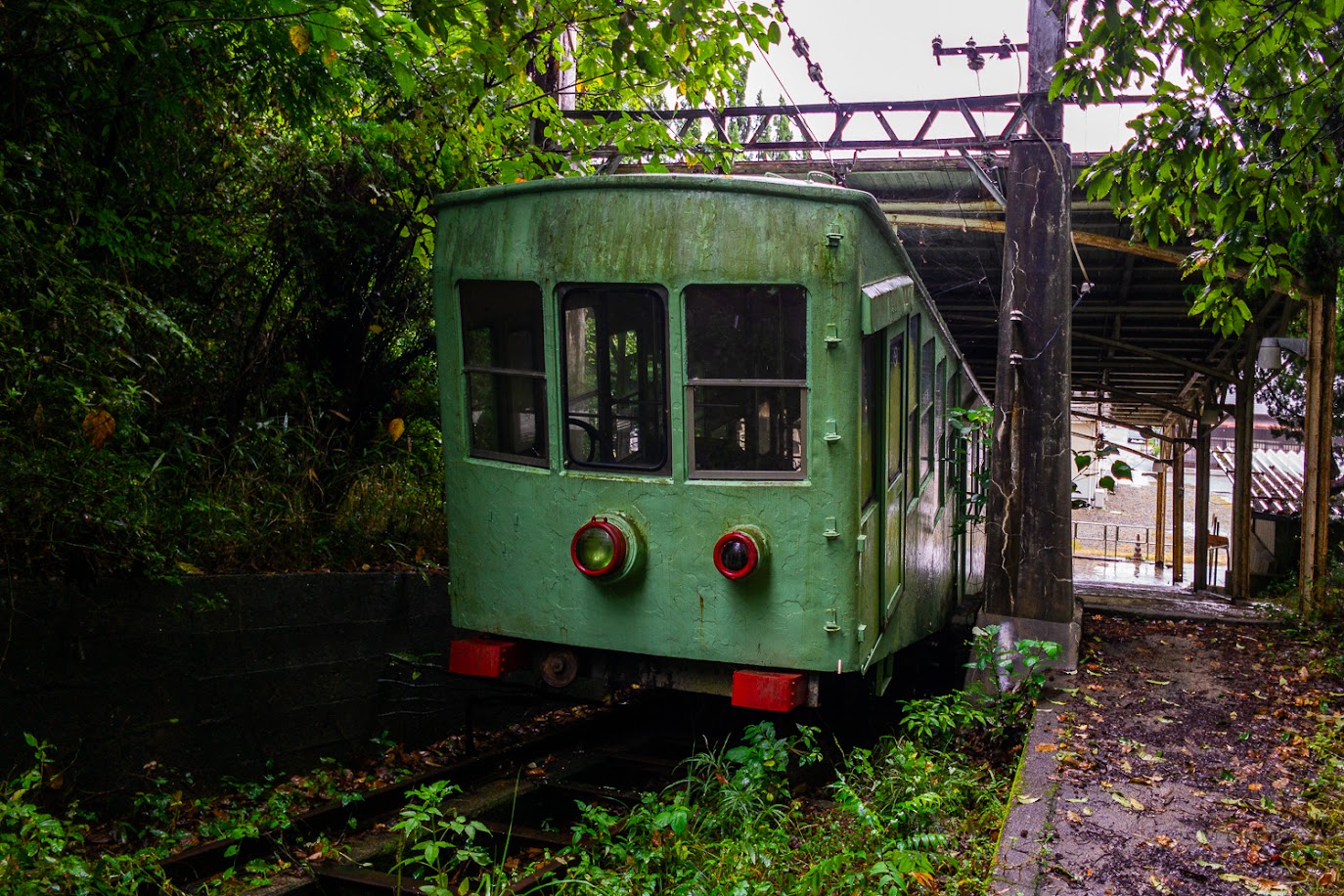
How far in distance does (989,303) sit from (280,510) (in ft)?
35.7

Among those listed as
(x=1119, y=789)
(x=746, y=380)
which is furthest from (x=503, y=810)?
(x=1119, y=789)

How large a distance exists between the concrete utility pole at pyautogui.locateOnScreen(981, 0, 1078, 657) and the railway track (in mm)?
2556

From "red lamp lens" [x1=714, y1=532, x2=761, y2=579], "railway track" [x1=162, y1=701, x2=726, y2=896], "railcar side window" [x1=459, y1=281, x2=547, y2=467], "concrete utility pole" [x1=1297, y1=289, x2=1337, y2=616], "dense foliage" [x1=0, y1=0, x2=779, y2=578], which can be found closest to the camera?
"railway track" [x1=162, y1=701, x2=726, y2=896]

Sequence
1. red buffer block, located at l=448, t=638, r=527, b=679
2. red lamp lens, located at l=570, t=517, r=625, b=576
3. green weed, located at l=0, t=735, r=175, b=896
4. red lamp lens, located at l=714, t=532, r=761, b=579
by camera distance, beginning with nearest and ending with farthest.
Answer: green weed, located at l=0, t=735, r=175, b=896 < red lamp lens, located at l=714, t=532, r=761, b=579 < red lamp lens, located at l=570, t=517, r=625, b=576 < red buffer block, located at l=448, t=638, r=527, b=679

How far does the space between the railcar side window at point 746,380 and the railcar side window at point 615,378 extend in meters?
0.17

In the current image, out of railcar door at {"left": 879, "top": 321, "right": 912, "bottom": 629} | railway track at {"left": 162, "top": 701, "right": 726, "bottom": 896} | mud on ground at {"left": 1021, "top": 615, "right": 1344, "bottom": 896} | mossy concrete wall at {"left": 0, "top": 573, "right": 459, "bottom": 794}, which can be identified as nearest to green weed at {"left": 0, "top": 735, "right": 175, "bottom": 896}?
railway track at {"left": 162, "top": 701, "right": 726, "bottom": 896}

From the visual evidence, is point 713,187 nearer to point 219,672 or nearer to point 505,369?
point 505,369

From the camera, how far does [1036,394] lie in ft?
24.8

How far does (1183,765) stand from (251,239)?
6373 mm

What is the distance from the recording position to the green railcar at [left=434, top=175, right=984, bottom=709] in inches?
193

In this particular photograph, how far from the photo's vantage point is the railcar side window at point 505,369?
5.32 metres

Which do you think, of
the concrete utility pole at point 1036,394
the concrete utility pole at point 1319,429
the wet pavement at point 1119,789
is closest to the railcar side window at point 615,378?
the wet pavement at point 1119,789

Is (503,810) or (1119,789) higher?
(1119,789)

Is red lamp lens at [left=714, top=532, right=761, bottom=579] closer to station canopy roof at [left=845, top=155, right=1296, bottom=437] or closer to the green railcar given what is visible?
the green railcar
